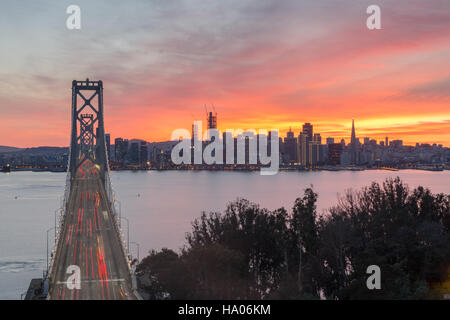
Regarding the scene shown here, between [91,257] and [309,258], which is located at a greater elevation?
[309,258]

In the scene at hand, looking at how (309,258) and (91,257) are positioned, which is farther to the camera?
(91,257)

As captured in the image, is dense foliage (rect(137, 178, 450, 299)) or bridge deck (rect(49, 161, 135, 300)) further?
bridge deck (rect(49, 161, 135, 300))

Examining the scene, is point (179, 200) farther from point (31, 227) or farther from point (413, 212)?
point (413, 212)
